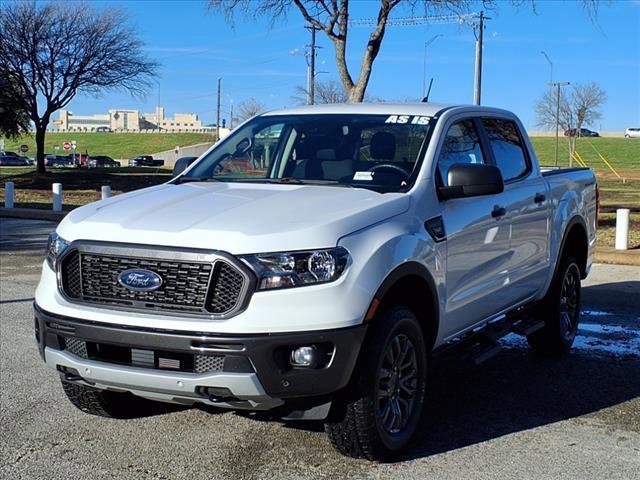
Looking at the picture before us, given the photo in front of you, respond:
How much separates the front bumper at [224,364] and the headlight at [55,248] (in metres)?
0.39

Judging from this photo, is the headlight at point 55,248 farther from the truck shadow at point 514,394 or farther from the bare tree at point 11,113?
the bare tree at point 11,113

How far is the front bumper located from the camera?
360 centimetres

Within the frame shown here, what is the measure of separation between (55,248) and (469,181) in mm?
2281

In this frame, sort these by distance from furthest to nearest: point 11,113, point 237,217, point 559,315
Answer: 1. point 11,113
2. point 559,315
3. point 237,217

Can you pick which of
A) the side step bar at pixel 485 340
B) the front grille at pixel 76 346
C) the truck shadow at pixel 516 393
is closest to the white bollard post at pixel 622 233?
the truck shadow at pixel 516 393

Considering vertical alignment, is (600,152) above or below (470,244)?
above

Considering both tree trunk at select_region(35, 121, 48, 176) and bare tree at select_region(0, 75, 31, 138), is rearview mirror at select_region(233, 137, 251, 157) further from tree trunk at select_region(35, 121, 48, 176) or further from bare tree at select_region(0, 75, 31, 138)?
tree trunk at select_region(35, 121, 48, 176)

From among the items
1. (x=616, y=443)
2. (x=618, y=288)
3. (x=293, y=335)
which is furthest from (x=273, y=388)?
(x=618, y=288)

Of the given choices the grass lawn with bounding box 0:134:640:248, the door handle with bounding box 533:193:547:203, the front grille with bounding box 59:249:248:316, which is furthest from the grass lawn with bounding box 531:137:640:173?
the front grille with bounding box 59:249:248:316

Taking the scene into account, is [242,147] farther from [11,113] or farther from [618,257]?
[11,113]

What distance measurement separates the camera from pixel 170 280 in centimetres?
372

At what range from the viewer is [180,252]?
3.67 metres

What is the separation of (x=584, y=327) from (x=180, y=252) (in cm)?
518

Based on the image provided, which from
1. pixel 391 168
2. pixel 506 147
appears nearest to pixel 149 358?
pixel 391 168
